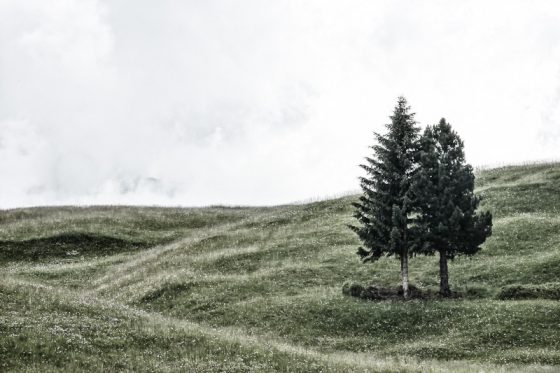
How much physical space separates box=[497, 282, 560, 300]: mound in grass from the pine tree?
6.54m

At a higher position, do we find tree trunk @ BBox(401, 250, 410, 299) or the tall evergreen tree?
the tall evergreen tree

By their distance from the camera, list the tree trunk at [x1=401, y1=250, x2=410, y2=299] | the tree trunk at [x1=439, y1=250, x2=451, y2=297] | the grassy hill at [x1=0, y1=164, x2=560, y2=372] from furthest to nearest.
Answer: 1. the tree trunk at [x1=401, y1=250, x2=410, y2=299]
2. the tree trunk at [x1=439, y1=250, x2=451, y2=297]
3. the grassy hill at [x1=0, y1=164, x2=560, y2=372]

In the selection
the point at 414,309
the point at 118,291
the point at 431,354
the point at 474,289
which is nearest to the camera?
the point at 431,354

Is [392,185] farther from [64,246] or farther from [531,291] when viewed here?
[64,246]

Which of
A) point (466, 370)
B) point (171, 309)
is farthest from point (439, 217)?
point (171, 309)

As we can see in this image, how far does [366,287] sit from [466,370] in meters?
16.3

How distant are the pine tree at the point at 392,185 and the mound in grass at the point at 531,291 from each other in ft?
21.4

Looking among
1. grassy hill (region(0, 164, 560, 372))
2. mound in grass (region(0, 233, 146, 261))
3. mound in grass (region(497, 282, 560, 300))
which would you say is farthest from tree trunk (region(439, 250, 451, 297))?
mound in grass (region(0, 233, 146, 261))

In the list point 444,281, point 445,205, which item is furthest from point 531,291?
point 445,205

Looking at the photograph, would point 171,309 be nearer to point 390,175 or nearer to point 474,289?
point 390,175

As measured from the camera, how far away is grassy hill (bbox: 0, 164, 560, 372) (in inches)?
986

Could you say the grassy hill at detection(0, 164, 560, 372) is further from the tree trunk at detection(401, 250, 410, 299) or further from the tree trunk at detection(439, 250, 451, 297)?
the tree trunk at detection(401, 250, 410, 299)

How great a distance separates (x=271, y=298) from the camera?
4150 centimetres

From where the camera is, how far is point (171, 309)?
41562 mm
